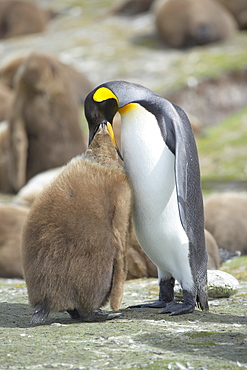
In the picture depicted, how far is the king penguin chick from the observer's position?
3.68 meters

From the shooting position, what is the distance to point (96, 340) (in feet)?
11.0

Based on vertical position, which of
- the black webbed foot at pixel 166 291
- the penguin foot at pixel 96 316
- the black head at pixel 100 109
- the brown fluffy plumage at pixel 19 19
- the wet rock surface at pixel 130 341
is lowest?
the wet rock surface at pixel 130 341

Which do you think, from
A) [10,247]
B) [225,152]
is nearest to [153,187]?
[10,247]

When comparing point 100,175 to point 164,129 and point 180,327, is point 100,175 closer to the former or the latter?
point 164,129

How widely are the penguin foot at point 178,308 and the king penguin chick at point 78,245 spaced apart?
1.27 ft

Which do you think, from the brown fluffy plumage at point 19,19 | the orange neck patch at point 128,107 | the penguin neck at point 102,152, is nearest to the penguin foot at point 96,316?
the penguin neck at point 102,152

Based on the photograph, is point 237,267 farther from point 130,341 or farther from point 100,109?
point 130,341

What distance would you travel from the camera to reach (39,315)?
371 cm

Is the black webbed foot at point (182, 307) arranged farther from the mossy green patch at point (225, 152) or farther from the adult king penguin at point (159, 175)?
the mossy green patch at point (225, 152)

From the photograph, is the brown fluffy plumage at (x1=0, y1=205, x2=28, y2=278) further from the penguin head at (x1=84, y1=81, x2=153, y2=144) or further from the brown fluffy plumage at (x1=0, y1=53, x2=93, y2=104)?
the brown fluffy plumage at (x1=0, y1=53, x2=93, y2=104)

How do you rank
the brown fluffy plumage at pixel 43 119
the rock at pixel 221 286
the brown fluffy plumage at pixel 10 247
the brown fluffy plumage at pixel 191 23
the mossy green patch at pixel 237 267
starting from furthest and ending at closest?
the brown fluffy plumage at pixel 191 23 → the brown fluffy plumage at pixel 43 119 → the brown fluffy plumage at pixel 10 247 → the mossy green patch at pixel 237 267 → the rock at pixel 221 286

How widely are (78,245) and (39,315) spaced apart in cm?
41

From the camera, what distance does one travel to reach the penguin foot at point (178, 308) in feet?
13.2

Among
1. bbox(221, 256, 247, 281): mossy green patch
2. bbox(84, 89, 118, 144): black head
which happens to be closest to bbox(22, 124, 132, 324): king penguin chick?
bbox(84, 89, 118, 144): black head
